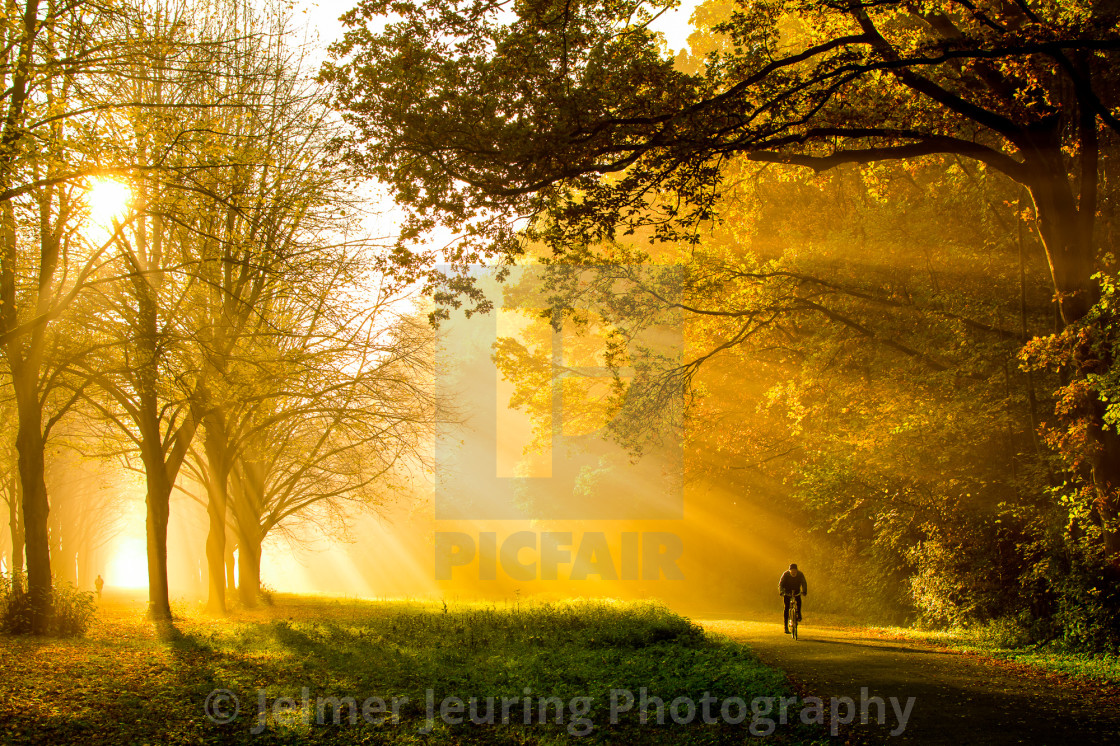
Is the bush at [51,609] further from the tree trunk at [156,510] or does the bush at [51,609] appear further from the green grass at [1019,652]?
the green grass at [1019,652]

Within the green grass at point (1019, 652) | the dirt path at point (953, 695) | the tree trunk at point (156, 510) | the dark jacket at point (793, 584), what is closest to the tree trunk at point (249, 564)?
the tree trunk at point (156, 510)

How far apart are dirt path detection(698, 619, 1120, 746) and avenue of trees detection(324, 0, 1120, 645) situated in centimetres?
312

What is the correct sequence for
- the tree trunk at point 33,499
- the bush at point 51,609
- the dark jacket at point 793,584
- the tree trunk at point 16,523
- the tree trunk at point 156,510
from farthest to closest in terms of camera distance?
the tree trunk at point 16,523, the tree trunk at point 156,510, the dark jacket at point 793,584, the tree trunk at point 33,499, the bush at point 51,609

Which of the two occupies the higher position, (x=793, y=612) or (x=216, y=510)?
(x=216, y=510)

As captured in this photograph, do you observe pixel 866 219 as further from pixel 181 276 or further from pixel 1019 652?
pixel 181 276

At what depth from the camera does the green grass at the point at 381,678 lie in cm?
715

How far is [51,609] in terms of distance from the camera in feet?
44.5

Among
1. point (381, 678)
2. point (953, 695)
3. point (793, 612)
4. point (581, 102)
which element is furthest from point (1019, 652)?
point (581, 102)

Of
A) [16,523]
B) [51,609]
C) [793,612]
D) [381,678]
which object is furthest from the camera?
[16,523]

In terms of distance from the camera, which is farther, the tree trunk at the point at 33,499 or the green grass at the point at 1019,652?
the tree trunk at the point at 33,499

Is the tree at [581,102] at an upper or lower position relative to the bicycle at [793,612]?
upper

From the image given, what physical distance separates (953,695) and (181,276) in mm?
16054

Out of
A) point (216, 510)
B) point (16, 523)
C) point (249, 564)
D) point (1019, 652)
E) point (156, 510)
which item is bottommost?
point (1019, 652)

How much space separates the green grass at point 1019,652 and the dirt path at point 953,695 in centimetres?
56
